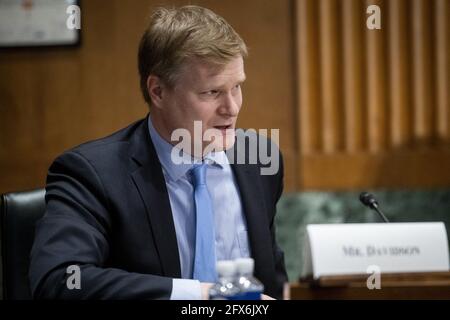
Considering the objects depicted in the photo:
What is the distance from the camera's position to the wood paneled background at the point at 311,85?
3727mm

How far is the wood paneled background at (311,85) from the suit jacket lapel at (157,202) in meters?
1.64

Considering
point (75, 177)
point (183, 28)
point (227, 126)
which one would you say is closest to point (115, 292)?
point (75, 177)

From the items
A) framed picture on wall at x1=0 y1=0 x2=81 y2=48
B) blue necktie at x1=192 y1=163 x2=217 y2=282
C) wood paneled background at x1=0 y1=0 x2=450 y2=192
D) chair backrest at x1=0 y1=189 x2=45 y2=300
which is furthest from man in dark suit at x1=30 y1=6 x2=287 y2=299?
framed picture on wall at x1=0 y1=0 x2=81 y2=48

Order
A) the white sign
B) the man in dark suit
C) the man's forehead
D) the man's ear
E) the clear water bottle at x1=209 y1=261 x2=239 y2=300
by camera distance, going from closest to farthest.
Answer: the clear water bottle at x1=209 y1=261 x2=239 y2=300
the white sign
the man in dark suit
the man's forehead
the man's ear

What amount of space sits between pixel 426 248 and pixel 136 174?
841mm

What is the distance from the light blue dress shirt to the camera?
83.7 inches

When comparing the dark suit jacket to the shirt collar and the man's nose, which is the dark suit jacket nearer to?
the shirt collar

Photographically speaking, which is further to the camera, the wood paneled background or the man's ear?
the wood paneled background

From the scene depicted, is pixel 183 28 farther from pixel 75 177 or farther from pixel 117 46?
pixel 117 46

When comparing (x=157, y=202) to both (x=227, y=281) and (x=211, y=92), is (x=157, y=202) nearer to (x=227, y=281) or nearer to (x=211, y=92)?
(x=211, y=92)

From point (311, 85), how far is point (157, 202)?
1.91 meters

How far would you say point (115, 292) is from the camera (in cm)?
175

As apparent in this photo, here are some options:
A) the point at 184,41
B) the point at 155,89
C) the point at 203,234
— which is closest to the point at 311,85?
the point at 155,89

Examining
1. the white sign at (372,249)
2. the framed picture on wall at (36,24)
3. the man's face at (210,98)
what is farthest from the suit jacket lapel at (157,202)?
the framed picture on wall at (36,24)
